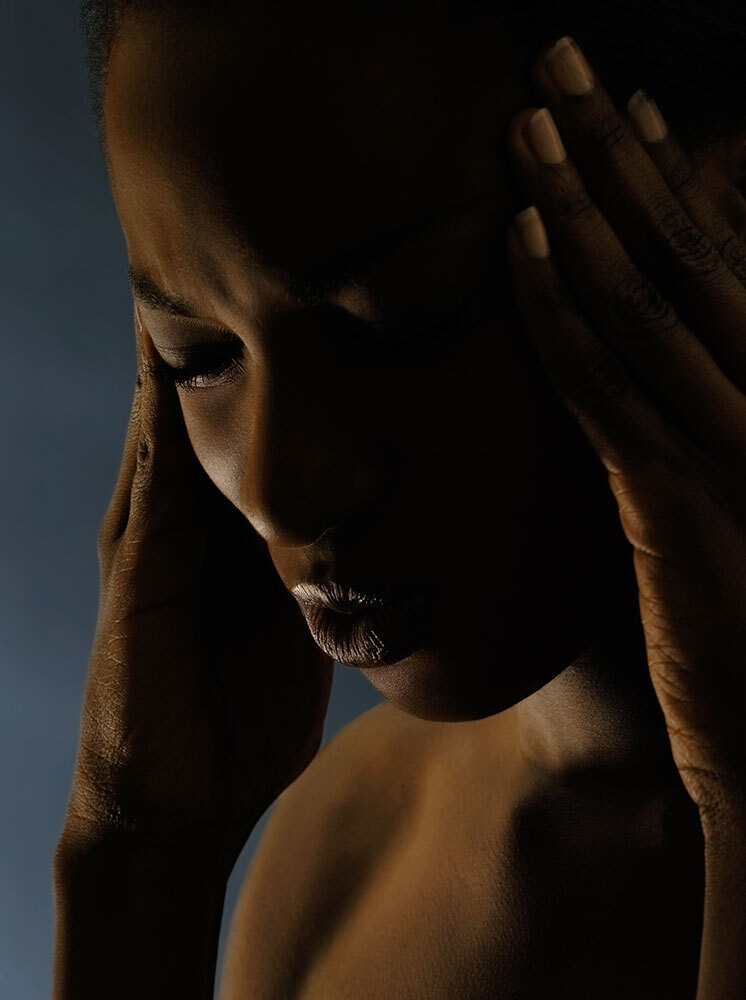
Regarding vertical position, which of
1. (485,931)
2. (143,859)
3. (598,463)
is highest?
(598,463)

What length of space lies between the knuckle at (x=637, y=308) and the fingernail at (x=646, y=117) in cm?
9

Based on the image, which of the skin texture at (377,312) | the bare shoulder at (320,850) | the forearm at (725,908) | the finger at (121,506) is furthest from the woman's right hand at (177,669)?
the forearm at (725,908)

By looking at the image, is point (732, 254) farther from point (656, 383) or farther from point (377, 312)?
point (377, 312)

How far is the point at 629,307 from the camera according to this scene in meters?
0.87

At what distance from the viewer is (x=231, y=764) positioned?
124cm

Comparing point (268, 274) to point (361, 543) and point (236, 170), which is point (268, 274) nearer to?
point (236, 170)

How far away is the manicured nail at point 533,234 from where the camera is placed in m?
0.86

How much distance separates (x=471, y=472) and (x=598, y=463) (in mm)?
93

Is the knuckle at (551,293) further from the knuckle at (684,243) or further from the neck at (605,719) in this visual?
the neck at (605,719)

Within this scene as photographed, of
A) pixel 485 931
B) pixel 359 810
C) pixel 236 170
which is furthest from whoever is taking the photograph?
pixel 359 810

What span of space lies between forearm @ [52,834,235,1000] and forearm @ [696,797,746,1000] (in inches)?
19.5

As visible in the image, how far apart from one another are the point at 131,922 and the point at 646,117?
76 cm

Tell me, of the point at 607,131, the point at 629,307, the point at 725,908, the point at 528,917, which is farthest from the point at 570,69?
the point at 528,917

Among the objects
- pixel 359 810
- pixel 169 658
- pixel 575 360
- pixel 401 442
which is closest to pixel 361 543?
pixel 401 442
